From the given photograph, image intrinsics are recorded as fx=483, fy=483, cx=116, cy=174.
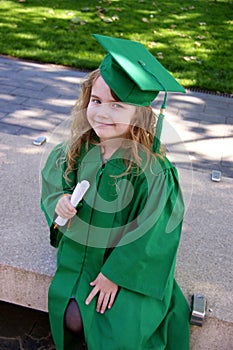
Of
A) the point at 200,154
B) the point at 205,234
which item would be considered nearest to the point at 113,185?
the point at 205,234

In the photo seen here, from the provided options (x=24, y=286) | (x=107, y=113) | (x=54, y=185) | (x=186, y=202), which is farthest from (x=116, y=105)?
(x=186, y=202)

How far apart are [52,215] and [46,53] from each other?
162 inches

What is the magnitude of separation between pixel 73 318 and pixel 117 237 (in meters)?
0.34

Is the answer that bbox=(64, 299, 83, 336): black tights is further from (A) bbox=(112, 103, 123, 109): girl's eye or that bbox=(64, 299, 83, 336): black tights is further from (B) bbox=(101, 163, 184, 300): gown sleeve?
(A) bbox=(112, 103, 123, 109): girl's eye

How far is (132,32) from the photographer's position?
666 cm

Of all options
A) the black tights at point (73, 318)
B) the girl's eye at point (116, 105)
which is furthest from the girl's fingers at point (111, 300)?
the girl's eye at point (116, 105)

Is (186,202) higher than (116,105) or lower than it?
lower

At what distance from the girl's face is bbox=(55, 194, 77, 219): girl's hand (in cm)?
27

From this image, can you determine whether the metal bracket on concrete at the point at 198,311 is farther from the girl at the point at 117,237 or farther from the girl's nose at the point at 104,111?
the girl's nose at the point at 104,111

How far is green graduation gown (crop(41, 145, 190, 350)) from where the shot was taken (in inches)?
68.4

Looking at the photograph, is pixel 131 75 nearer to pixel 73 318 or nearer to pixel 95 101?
pixel 95 101

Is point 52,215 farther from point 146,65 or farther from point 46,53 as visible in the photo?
point 46,53

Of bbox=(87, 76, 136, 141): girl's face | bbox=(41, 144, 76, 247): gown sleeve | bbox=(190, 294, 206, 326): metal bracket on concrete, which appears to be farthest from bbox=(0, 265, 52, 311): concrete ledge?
bbox=(87, 76, 136, 141): girl's face

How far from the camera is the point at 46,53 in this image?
5691 mm
